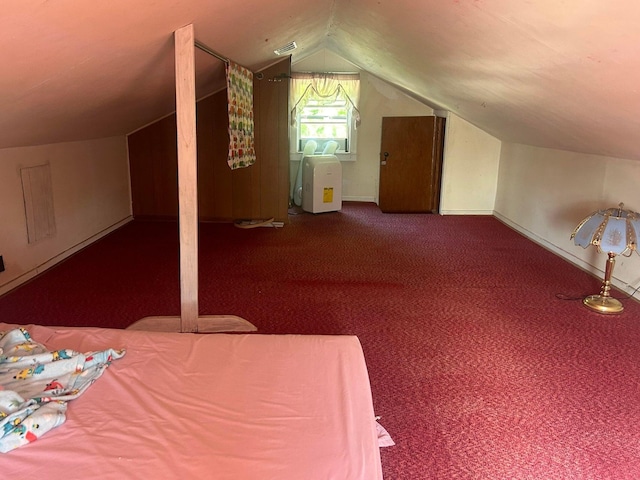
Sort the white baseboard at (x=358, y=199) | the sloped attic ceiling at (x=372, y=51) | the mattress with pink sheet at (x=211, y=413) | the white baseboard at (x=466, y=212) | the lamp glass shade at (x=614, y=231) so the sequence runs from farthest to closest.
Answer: the white baseboard at (x=358, y=199) → the white baseboard at (x=466, y=212) → the lamp glass shade at (x=614, y=231) → the sloped attic ceiling at (x=372, y=51) → the mattress with pink sheet at (x=211, y=413)

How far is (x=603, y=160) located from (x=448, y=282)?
5.47 feet

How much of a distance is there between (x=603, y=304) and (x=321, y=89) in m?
4.86

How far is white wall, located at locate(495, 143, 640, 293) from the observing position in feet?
12.5

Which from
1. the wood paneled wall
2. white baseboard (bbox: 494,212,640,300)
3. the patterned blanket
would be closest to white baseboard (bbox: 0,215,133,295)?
the wood paneled wall

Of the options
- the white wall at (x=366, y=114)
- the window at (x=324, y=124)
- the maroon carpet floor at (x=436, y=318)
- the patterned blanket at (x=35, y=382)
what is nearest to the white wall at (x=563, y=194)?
the maroon carpet floor at (x=436, y=318)

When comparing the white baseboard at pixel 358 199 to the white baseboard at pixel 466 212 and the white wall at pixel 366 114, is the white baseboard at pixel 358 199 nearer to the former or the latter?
the white wall at pixel 366 114

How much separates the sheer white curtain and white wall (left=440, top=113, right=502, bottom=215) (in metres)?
1.46

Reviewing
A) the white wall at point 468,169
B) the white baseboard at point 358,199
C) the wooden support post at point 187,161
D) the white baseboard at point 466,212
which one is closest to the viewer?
the wooden support post at point 187,161

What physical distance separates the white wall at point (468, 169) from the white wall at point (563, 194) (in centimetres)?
19

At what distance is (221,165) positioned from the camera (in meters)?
5.91

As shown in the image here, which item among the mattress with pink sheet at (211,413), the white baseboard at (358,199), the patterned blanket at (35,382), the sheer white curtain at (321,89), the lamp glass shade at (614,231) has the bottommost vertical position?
the mattress with pink sheet at (211,413)

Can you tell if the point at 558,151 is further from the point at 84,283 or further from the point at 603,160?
A: the point at 84,283

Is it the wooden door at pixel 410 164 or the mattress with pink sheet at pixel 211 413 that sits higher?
the wooden door at pixel 410 164

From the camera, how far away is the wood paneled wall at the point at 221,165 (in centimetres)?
573
